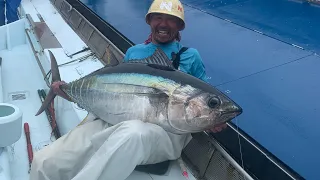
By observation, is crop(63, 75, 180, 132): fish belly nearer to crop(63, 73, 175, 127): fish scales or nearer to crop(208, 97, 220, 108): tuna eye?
crop(63, 73, 175, 127): fish scales

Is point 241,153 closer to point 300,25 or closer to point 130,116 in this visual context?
point 130,116

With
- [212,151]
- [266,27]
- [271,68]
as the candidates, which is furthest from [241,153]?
[266,27]

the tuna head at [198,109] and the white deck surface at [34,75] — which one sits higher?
the tuna head at [198,109]

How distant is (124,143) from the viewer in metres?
1.75

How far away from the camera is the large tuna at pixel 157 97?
1739 millimetres

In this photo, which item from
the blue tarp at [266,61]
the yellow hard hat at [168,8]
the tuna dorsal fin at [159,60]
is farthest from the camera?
the blue tarp at [266,61]

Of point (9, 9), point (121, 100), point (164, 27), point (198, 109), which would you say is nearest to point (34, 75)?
point (164, 27)

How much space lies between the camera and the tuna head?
5.66ft

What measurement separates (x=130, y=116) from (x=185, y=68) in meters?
0.57

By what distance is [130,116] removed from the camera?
1.94m

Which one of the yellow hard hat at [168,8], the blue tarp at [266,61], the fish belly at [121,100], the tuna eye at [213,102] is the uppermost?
the yellow hard hat at [168,8]

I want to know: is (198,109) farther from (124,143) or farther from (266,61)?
(266,61)

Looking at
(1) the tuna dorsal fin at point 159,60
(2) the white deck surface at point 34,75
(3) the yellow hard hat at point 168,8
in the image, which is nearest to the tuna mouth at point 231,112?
(1) the tuna dorsal fin at point 159,60

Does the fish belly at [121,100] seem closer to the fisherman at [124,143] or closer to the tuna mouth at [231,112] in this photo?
the fisherman at [124,143]
